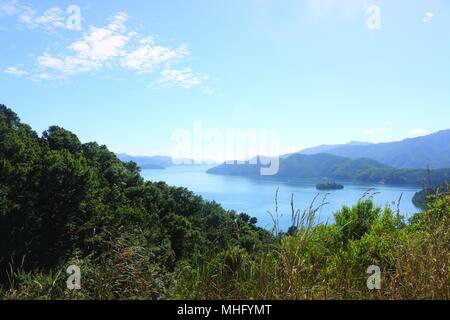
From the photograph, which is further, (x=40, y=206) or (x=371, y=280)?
(x=40, y=206)

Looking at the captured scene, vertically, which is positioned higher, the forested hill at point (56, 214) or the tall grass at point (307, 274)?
the tall grass at point (307, 274)

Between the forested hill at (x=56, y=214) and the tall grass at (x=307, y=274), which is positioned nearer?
the tall grass at (x=307, y=274)

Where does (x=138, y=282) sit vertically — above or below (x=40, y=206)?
above

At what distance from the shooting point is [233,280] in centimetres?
296

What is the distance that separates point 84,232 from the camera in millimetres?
21797

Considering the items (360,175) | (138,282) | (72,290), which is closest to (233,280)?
(138,282)

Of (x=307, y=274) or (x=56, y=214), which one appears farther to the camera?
(x=56, y=214)

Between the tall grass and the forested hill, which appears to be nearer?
the tall grass

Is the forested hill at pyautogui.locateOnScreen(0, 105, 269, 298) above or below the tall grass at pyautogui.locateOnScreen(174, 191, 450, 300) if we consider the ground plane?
below

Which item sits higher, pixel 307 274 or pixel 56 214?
pixel 307 274
